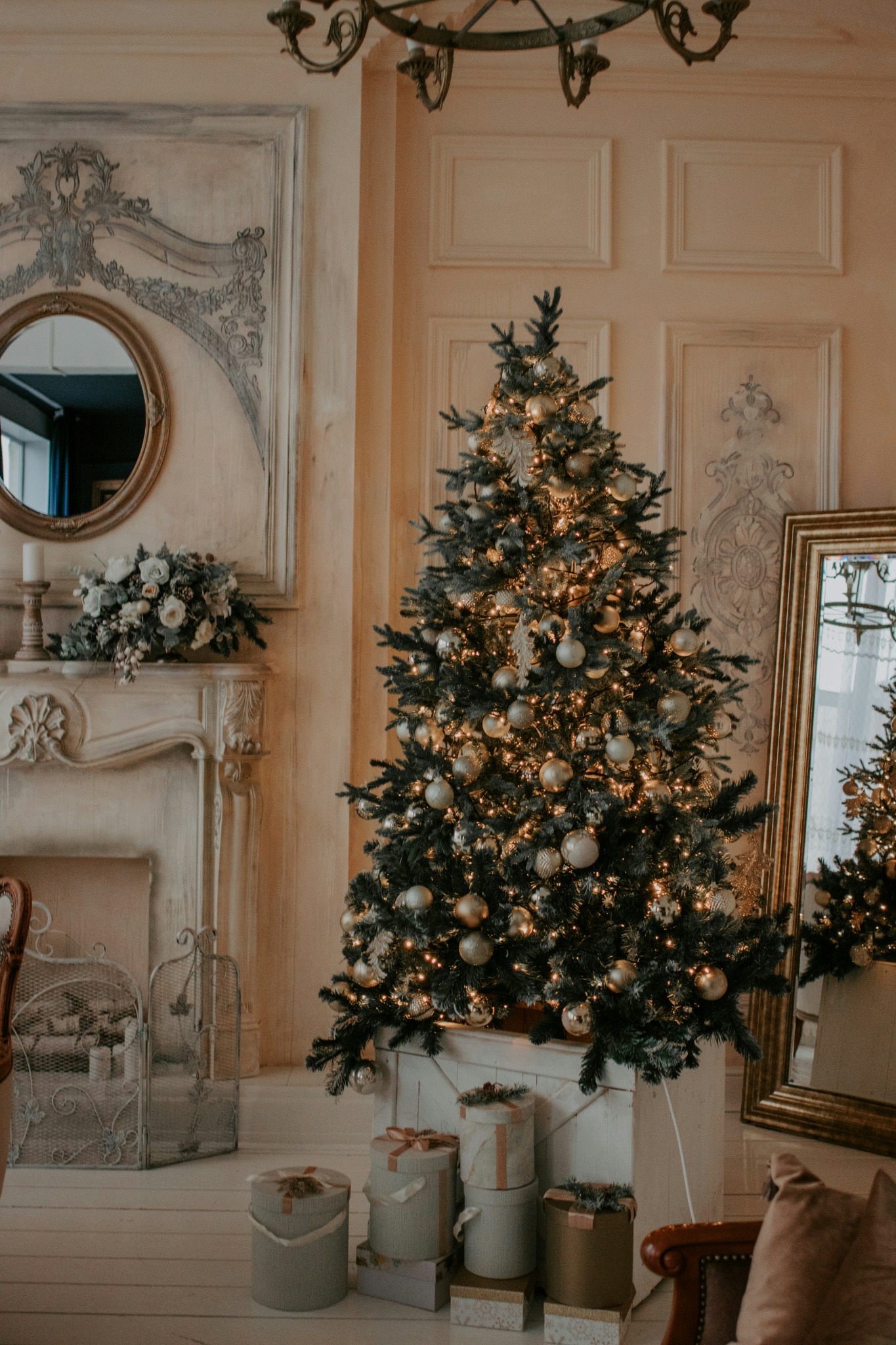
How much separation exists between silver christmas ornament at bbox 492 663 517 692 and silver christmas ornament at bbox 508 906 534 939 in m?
0.48

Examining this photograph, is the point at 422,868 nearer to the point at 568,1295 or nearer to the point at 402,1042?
the point at 402,1042

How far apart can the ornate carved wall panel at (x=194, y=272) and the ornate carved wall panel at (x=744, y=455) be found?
1325mm

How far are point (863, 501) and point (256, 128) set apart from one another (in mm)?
2361

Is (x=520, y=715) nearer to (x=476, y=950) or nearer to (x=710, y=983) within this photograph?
(x=476, y=950)

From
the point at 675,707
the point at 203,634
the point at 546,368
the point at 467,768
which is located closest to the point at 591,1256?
the point at 467,768

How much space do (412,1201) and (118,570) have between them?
6.50 feet

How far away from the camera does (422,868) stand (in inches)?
97.0

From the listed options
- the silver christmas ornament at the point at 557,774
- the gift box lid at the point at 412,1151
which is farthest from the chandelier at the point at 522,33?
the gift box lid at the point at 412,1151

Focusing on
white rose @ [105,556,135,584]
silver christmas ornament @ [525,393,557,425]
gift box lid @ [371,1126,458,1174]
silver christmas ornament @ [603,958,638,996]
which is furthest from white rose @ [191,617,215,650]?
silver christmas ornament @ [603,958,638,996]

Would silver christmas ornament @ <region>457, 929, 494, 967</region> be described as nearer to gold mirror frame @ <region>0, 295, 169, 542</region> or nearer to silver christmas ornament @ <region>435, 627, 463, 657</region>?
silver christmas ornament @ <region>435, 627, 463, 657</region>

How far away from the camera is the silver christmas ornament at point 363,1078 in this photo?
254 cm

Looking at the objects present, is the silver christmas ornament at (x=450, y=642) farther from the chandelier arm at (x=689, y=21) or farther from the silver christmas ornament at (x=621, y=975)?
the chandelier arm at (x=689, y=21)

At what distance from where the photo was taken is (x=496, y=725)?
2.42 metres

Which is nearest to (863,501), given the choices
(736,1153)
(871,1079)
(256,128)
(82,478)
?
(871,1079)
